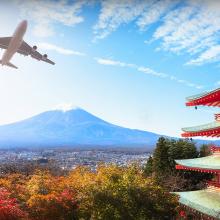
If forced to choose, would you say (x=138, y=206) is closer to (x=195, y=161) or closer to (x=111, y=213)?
(x=111, y=213)

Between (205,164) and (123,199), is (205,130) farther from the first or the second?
(123,199)

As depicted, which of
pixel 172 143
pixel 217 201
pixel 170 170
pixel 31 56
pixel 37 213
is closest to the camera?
pixel 217 201

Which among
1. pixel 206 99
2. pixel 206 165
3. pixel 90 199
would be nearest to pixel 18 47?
pixel 90 199

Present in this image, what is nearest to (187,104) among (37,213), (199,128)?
(199,128)

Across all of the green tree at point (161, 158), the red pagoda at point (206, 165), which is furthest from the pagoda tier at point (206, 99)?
the green tree at point (161, 158)

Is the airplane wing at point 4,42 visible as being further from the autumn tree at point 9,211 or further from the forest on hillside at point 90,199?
the autumn tree at point 9,211

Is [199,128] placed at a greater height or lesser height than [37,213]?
greater

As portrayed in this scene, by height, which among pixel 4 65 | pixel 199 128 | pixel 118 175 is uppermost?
pixel 4 65

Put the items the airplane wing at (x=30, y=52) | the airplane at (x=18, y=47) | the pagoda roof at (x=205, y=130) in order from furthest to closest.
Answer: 1. the airplane wing at (x=30, y=52)
2. the airplane at (x=18, y=47)
3. the pagoda roof at (x=205, y=130)
